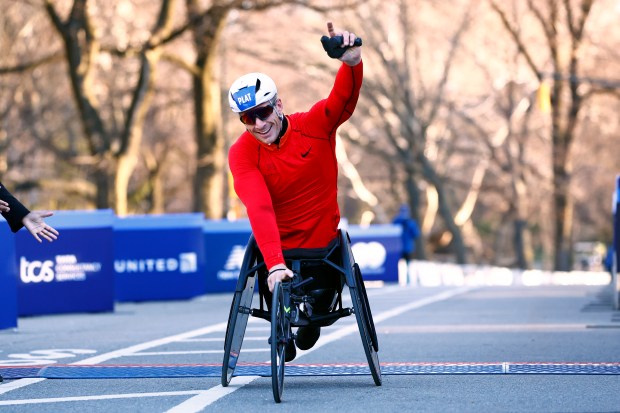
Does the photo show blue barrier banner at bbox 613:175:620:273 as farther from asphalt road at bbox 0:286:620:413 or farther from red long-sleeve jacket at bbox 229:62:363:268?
red long-sleeve jacket at bbox 229:62:363:268

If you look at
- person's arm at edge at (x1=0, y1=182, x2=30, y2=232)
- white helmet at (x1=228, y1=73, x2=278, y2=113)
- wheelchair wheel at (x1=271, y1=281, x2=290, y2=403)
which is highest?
white helmet at (x1=228, y1=73, x2=278, y2=113)

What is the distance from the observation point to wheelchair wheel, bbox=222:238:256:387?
9141 millimetres

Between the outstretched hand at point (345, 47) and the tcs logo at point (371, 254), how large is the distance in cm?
2386

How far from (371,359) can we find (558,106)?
4318 centimetres

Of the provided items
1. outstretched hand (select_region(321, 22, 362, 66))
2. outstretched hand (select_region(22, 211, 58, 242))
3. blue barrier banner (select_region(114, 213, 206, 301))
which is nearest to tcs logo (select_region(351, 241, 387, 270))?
blue barrier banner (select_region(114, 213, 206, 301))

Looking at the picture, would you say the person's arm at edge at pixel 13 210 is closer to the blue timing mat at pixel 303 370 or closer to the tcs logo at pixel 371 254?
the blue timing mat at pixel 303 370

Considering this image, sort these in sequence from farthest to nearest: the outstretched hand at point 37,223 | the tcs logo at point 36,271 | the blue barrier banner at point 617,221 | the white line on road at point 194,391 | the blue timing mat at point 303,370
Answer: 1. the tcs logo at point 36,271
2. the blue barrier banner at point 617,221
3. the blue timing mat at point 303,370
4. the outstretched hand at point 37,223
5. the white line on road at point 194,391

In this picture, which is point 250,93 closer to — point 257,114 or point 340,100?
point 257,114

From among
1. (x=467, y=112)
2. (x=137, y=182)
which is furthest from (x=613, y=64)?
(x=137, y=182)

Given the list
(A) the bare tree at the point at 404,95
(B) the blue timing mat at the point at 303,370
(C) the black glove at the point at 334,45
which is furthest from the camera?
(A) the bare tree at the point at 404,95

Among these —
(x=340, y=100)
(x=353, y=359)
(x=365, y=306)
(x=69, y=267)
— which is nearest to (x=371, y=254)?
(x=69, y=267)

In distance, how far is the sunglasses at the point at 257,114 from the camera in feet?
29.5

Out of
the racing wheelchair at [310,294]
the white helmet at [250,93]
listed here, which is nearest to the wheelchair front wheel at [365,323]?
the racing wheelchair at [310,294]

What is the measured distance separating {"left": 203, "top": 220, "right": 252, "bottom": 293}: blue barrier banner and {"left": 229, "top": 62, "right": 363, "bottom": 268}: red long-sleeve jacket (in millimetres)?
17591
